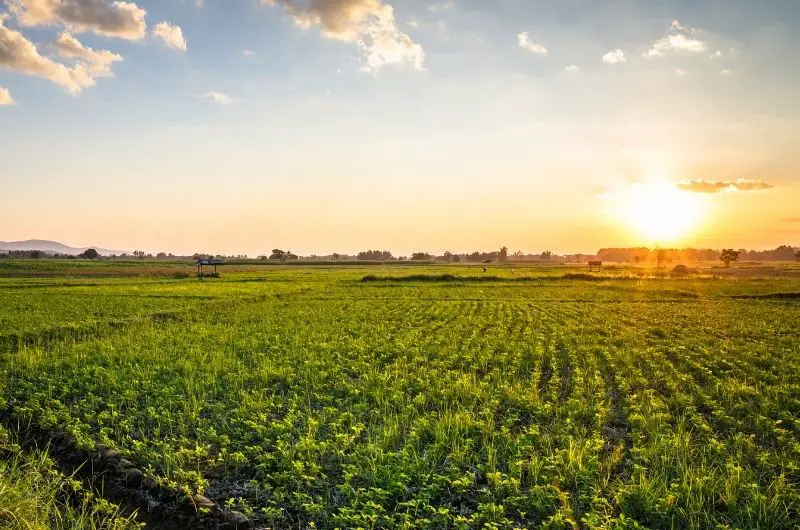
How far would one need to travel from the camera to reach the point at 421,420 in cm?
898

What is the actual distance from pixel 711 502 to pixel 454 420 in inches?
160

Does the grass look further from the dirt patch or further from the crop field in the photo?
the dirt patch

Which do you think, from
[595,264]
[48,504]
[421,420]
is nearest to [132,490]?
[48,504]

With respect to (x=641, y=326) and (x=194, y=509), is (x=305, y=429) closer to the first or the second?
(x=194, y=509)

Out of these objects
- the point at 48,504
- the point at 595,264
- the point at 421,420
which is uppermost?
the point at 595,264

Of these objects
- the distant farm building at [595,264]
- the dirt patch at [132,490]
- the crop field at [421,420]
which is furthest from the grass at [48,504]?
the distant farm building at [595,264]

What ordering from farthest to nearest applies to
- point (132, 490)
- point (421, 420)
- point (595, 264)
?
point (595, 264) < point (421, 420) < point (132, 490)

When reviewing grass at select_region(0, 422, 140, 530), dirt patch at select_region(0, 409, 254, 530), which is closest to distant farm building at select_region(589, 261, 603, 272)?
dirt patch at select_region(0, 409, 254, 530)

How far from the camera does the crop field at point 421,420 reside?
6.46m

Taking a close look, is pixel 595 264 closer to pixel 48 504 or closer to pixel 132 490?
pixel 132 490

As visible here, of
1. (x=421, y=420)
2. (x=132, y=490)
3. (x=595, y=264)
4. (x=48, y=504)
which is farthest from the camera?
→ (x=595, y=264)

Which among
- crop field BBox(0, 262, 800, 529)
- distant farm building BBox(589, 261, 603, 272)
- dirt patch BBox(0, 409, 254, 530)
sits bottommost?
dirt patch BBox(0, 409, 254, 530)

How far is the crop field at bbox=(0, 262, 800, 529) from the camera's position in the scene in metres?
6.46

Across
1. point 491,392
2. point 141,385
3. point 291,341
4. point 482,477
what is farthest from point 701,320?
point 141,385
